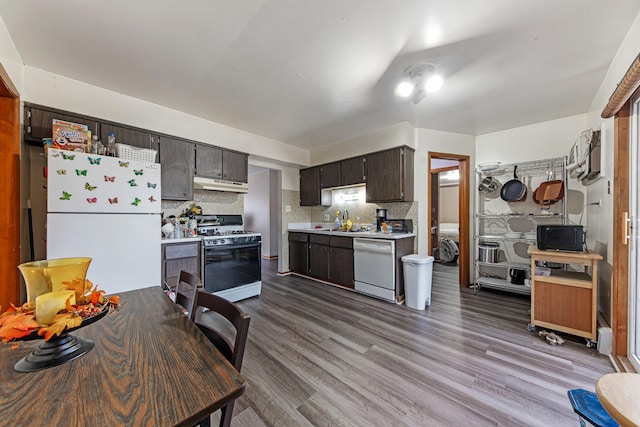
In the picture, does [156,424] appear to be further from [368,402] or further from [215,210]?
[215,210]

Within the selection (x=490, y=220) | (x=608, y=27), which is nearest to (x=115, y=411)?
(x=608, y=27)

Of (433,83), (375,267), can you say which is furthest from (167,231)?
(433,83)

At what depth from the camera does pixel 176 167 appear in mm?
3016

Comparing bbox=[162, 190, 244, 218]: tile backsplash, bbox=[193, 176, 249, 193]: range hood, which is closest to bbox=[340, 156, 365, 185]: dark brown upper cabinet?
bbox=[193, 176, 249, 193]: range hood

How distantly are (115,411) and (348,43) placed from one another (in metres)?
2.30

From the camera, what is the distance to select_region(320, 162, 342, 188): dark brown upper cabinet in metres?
4.22

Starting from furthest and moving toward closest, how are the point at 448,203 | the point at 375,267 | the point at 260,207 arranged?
the point at 260,207
the point at 448,203
the point at 375,267

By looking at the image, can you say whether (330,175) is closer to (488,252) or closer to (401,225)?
(401,225)

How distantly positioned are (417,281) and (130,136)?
3708 mm

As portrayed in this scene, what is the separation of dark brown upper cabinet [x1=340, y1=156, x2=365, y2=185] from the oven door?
179 centimetres

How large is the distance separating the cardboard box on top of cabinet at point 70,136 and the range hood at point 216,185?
110 centimetres

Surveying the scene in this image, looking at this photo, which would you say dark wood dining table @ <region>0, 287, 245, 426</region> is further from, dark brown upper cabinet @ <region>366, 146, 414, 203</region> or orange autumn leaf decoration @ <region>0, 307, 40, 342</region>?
dark brown upper cabinet @ <region>366, 146, 414, 203</region>

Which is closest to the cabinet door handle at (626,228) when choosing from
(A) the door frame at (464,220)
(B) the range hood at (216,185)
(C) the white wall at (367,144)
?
(A) the door frame at (464,220)

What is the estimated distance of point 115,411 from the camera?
559 millimetres
